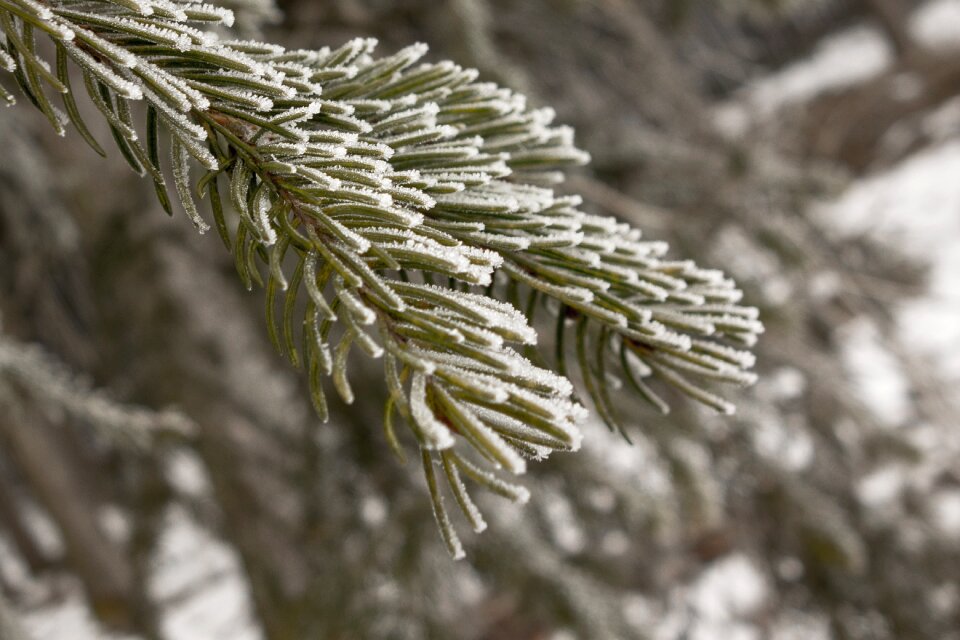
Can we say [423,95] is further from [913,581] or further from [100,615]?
[100,615]

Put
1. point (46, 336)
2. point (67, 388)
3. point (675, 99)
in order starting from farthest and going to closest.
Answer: point (675, 99)
point (46, 336)
point (67, 388)

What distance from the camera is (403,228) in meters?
0.46

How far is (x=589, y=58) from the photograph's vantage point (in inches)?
125

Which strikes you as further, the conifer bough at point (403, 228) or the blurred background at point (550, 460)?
the blurred background at point (550, 460)

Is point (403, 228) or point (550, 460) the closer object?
point (403, 228)

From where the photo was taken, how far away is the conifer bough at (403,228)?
429 millimetres

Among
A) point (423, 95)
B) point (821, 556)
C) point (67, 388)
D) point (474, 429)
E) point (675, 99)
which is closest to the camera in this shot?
point (474, 429)

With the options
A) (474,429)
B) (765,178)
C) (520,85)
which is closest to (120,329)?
(520,85)

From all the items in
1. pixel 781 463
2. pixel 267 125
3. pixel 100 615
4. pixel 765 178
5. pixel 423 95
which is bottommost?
pixel 100 615

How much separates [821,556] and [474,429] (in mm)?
1853

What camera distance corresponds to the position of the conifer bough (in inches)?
16.9

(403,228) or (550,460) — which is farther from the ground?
(550,460)

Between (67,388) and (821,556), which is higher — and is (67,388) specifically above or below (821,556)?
below

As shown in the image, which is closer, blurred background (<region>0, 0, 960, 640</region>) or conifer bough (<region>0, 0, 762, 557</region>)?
conifer bough (<region>0, 0, 762, 557</region>)
